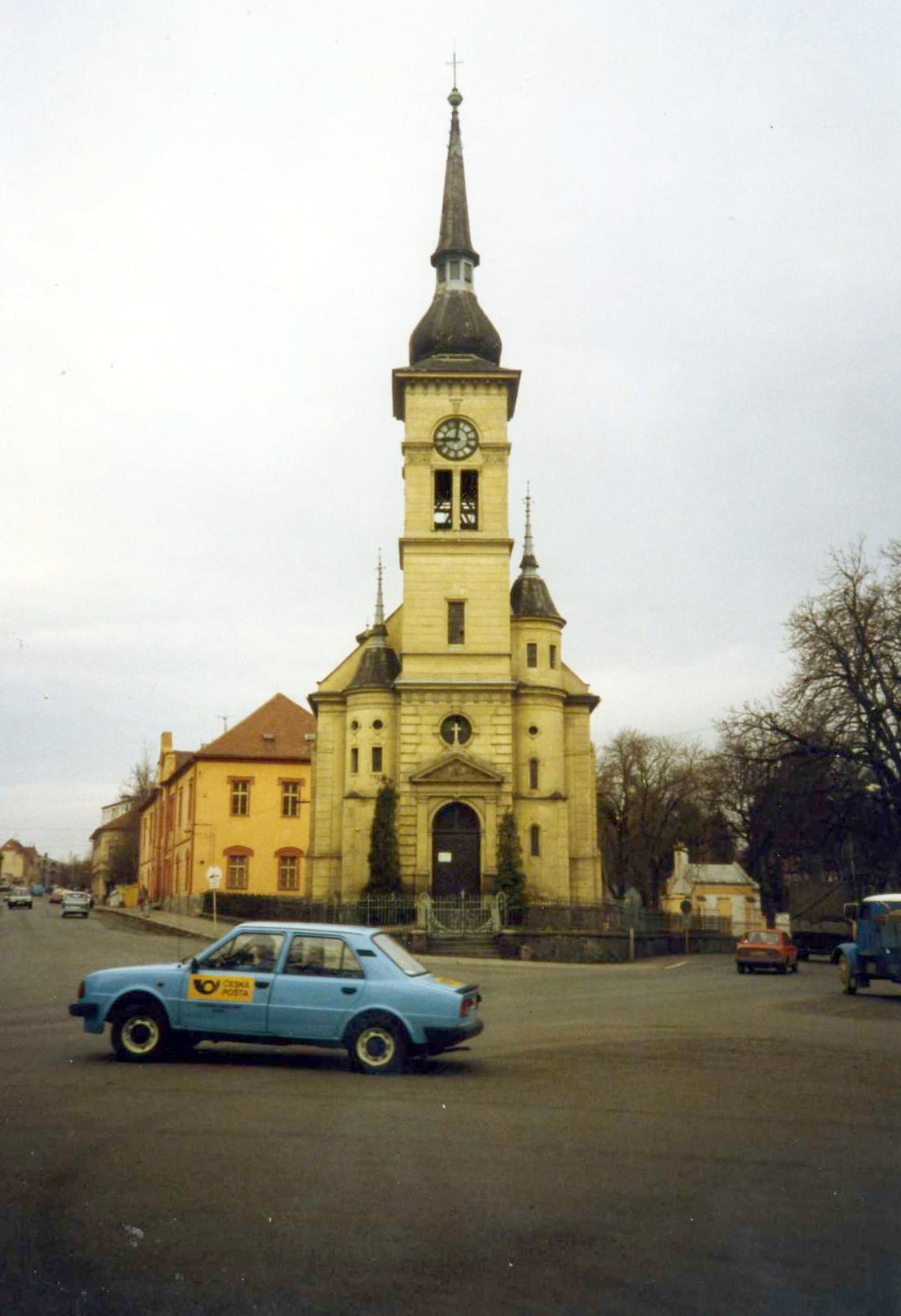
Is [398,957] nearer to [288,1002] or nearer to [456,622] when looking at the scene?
[288,1002]

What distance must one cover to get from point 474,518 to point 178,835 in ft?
97.6

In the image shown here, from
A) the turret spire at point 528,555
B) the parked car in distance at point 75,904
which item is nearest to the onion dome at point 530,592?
the turret spire at point 528,555

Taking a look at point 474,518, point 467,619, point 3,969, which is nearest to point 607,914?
point 467,619

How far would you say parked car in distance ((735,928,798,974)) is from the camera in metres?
33.8

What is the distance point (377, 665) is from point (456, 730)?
4.16 m

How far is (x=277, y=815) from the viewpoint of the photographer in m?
63.5

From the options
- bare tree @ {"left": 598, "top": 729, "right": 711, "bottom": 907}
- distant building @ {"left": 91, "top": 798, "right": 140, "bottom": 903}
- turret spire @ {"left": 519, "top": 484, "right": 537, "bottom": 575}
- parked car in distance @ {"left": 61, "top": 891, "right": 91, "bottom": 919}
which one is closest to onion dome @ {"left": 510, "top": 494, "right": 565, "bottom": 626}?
turret spire @ {"left": 519, "top": 484, "right": 537, "bottom": 575}

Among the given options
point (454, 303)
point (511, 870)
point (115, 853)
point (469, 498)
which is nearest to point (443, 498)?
point (469, 498)

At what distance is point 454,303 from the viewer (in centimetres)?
4856

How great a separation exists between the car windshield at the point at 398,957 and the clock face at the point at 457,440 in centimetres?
3526

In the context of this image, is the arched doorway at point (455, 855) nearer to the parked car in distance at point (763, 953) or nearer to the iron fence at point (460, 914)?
the iron fence at point (460, 914)

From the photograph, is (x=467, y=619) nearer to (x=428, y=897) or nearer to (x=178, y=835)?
(x=428, y=897)

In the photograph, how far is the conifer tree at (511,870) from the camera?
41.1m

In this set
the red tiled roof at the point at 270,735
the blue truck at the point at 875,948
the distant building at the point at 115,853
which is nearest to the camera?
the blue truck at the point at 875,948
